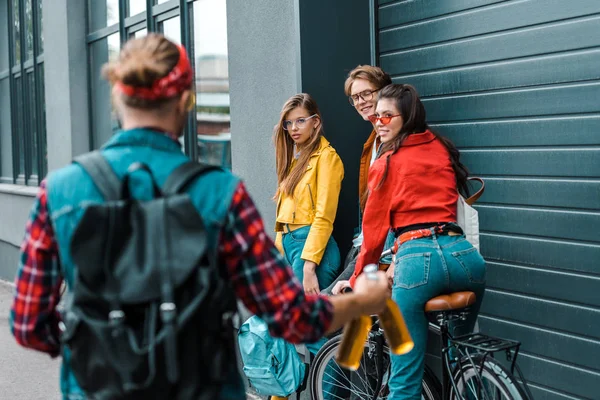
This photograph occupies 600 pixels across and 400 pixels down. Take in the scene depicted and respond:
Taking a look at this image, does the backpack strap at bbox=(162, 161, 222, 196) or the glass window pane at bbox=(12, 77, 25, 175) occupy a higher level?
the glass window pane at bbox=(12, 77, 25, 175)

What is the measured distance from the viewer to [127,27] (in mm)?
9281

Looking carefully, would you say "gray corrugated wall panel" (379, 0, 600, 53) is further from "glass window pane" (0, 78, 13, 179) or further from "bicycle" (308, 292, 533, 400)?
"glass window pane" (0, 78, 13, 179)

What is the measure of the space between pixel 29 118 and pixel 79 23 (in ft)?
11.2

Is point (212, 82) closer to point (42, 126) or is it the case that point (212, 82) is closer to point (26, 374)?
point (26, 374)

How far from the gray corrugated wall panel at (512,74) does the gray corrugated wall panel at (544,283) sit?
102 centimetres

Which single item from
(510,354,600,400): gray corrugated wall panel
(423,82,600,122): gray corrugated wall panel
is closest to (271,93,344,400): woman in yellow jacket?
(423,82,600,122): gray corrugated wall panel

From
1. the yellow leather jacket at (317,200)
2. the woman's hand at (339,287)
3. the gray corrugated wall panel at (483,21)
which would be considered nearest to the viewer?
the gray corrugated wall panel at (483,21)

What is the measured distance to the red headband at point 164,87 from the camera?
205cm

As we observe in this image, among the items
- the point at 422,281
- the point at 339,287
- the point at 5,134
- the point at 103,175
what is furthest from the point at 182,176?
the point at 5,134

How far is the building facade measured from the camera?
13.9ft

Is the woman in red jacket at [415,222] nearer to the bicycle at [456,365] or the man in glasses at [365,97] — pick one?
the bicycle at [456,365]

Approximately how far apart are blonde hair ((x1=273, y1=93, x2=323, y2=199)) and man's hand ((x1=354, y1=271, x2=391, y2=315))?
9.20 ft

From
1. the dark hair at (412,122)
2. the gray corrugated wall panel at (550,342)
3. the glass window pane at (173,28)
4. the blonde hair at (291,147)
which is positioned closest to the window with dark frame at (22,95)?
the glass window pane at (173,28)

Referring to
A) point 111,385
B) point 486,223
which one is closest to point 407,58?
point 486,223
